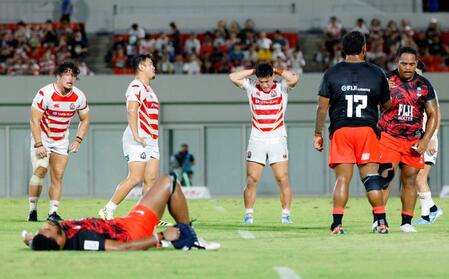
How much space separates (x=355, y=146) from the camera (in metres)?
14.3

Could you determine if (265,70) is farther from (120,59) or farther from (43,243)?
(120,59)

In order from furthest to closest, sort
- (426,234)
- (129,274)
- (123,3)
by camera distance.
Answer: (123,3) → (426,234) → (129,274)

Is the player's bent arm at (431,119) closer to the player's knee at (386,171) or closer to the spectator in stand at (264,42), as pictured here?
the player's knee at (386,171)

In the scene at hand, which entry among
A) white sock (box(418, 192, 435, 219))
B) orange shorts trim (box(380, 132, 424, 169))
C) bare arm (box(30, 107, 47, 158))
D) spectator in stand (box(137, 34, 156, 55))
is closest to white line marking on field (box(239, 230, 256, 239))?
orange shorts trim (box(380, 132, 424, 169))

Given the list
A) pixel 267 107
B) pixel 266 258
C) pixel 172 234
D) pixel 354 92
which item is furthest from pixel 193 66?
pixel 266 258

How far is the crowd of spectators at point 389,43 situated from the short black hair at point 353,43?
2450 cm

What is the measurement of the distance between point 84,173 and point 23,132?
2370 millimetres

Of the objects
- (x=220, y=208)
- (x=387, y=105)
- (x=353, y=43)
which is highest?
(x=353, y=43)

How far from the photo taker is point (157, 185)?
11312mm

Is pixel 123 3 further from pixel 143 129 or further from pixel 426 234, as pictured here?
pixel 426 234

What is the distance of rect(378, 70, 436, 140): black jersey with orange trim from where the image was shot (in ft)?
51.2

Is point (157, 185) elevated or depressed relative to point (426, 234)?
elevated

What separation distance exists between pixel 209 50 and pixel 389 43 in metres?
5.74

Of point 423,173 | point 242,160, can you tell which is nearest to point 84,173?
point 242,160
